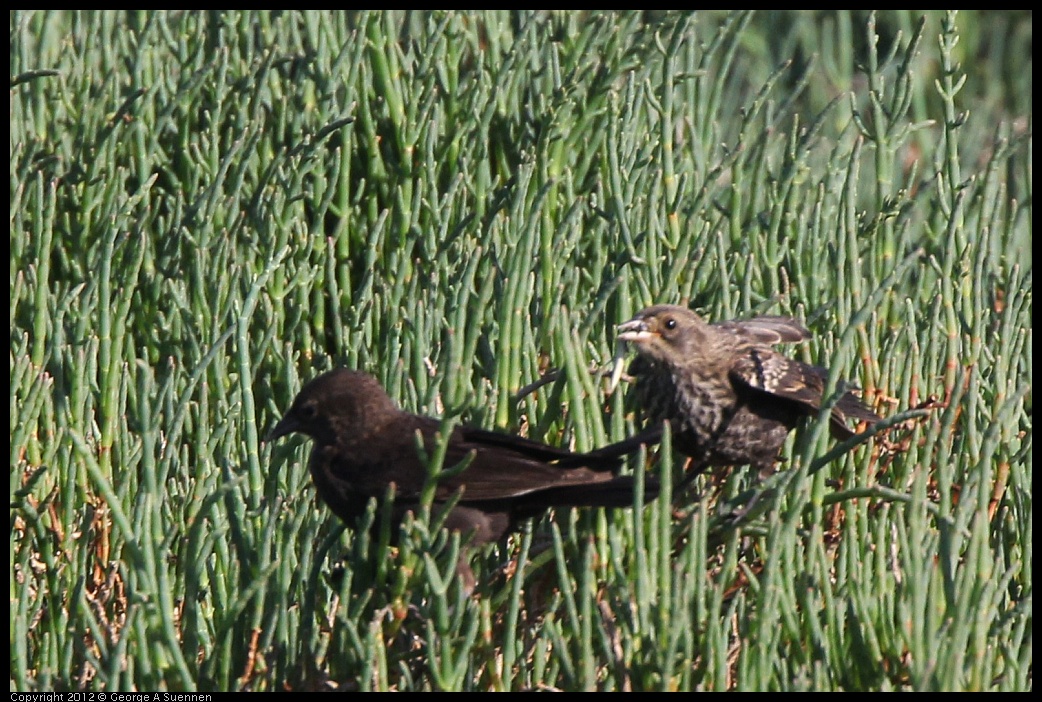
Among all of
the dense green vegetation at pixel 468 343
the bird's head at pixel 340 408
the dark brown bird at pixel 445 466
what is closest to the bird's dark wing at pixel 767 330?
the dense green vegetation at pixel 468 343

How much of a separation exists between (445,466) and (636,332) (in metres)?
0.69

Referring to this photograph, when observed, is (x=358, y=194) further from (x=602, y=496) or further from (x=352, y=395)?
(x=602, y=496)

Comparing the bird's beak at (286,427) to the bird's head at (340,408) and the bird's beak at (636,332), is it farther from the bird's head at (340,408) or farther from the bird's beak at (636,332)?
the bird's beak at (636,332)

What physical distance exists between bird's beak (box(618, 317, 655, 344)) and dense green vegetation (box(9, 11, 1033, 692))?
11 centimetres

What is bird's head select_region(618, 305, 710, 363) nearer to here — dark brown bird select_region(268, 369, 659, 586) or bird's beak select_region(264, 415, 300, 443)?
dark brown bird select_region(268, 369, 659, 586)

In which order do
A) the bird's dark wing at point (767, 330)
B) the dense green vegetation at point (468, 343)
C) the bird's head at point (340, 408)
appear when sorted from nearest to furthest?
1. the dense green vegetation at point (468, 343)
2. the bird's head at point (340, 408)
3. the bird's dark wing at point (767, 330)

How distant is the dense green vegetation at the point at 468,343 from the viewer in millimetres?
2662

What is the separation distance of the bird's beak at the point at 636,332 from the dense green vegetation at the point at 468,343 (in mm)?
115

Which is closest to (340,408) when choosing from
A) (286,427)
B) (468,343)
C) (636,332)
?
(286,427)

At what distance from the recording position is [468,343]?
119 inches

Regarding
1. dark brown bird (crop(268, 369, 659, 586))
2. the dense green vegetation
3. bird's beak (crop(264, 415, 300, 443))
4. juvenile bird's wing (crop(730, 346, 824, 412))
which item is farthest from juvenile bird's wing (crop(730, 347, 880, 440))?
bird's beak (crop(264, 415, 300, 443))

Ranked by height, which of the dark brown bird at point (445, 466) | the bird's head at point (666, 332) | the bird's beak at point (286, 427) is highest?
the bird's head at point (666, 332)

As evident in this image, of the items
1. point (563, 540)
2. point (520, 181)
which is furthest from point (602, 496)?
point (520, 181)

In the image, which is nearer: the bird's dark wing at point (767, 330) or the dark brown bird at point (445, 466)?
the dark brown bird at point (445, 466)
